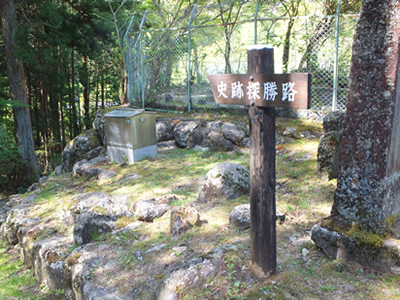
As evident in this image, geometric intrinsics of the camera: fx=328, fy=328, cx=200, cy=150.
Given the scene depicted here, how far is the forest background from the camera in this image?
962 cm

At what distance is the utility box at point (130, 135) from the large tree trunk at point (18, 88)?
464cm

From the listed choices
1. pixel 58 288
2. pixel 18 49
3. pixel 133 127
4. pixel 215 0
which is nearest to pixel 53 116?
pixel 18 49

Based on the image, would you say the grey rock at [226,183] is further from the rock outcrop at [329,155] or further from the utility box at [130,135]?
the utility box at [130,135]

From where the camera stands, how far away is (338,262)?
10.3 ft

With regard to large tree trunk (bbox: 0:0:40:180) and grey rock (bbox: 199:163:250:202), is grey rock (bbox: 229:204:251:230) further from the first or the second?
large tree trunk (bbox: 0:0:40:180)

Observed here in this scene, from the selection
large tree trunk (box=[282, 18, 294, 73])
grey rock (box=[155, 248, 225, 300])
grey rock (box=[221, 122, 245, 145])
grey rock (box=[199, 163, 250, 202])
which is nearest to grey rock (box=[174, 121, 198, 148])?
grey rock (box=[221, 122, 245, 145])

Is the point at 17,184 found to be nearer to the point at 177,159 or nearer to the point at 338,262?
the point at 177,159

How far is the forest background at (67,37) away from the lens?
962cm

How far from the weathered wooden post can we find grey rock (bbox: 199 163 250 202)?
1.86 m

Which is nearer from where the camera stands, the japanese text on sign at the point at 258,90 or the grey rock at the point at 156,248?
the japanese text on sign at the point at 258,90

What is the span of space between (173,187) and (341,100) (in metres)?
4.33

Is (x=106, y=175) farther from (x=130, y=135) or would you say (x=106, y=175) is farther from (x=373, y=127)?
(x=373, y=127)

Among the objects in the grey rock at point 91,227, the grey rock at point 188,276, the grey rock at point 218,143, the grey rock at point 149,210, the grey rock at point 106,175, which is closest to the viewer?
the grey rock at point 188,276

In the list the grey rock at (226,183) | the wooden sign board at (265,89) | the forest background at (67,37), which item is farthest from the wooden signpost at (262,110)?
the forest background at (67,37)
